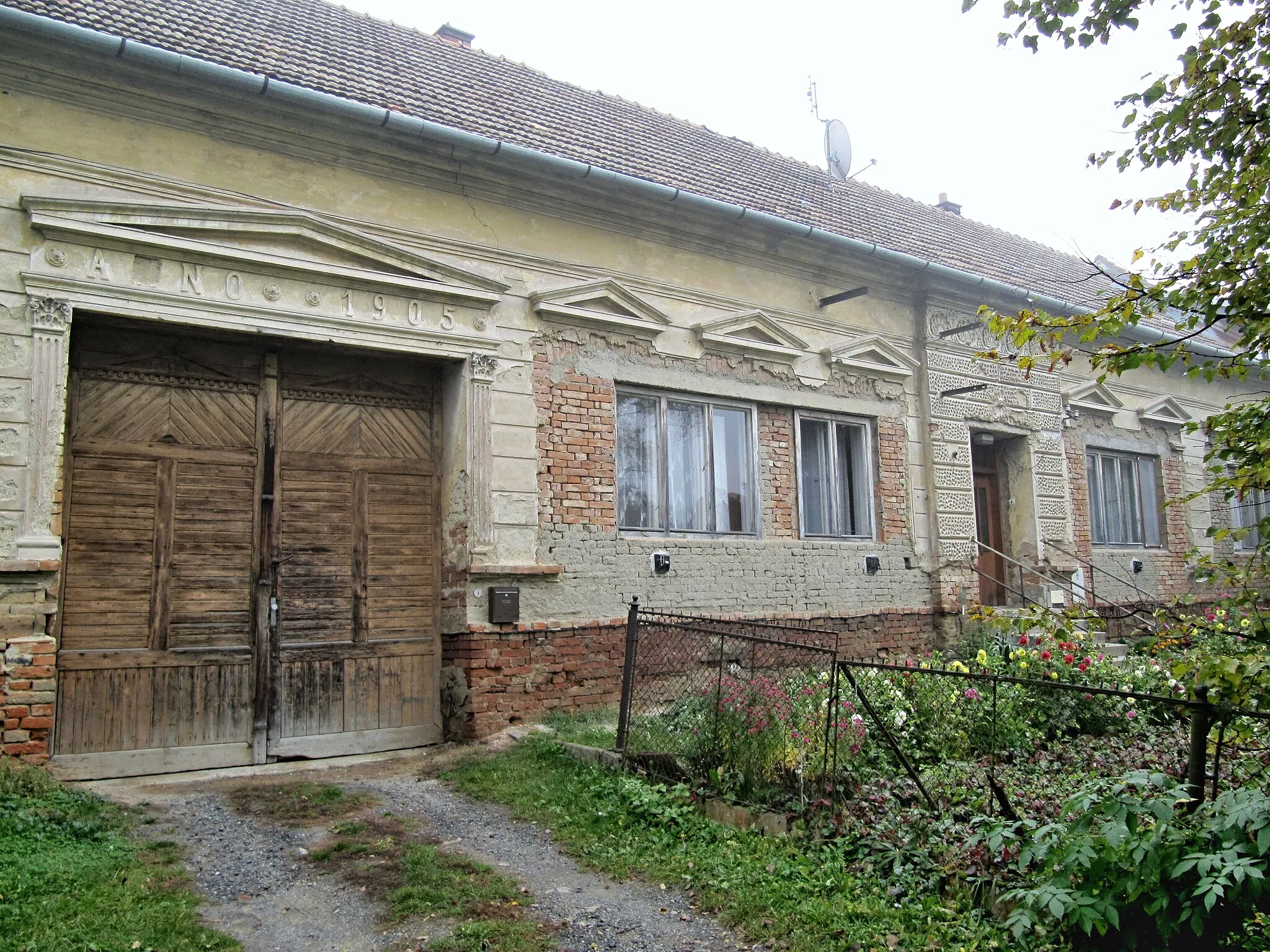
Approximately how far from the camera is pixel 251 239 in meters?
7.84

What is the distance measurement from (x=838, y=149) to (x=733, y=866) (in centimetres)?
1493

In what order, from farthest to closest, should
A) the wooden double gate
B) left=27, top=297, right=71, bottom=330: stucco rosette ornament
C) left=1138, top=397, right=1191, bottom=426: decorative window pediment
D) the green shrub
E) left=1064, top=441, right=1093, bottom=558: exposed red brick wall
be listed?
left=1138, top=397, right=1191, bottom=426: decorative window pediment
left=1064, top=441, right=1093, bottom=558: exposed red brick wall
the wooden double gate
left=27, top=297, right=71, bottom=330: stucco rosette ornament
the green shrub

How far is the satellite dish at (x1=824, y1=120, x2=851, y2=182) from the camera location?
688 inches

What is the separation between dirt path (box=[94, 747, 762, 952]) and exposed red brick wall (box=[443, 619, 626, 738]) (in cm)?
146

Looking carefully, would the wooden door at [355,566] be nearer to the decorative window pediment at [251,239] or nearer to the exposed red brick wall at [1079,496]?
the decorative window pediment at [251,239]

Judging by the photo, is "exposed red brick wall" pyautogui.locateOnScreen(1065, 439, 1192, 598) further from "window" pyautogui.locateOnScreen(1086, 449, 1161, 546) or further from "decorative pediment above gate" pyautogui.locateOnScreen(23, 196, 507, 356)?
"decorative pediment above gate" pyautogui.locateOnScreen(23, 196, 507, 356)

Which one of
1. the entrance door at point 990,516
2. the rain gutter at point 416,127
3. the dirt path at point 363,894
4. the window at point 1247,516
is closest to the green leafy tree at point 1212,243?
the rain gutter at point 416,127

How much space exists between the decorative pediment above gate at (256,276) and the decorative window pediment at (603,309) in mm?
553

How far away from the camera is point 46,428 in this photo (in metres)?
6.88

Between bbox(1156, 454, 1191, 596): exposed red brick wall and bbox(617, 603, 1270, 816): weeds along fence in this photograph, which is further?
bbox(1156, 454, 1191, 596): exposed red brick wall

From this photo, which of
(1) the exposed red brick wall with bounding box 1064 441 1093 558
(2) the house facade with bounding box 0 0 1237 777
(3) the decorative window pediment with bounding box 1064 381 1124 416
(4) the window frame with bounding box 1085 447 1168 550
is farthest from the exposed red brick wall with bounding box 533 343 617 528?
(4) the window frame with bounding box 1085 447 1168 550

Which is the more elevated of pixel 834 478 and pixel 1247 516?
pixel 834 478

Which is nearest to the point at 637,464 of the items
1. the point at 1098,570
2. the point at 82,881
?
the point at 82,881

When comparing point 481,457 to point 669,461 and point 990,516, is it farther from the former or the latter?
point 990,516
